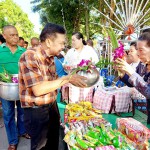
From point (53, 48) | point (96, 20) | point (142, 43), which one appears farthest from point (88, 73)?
point (96, 20)

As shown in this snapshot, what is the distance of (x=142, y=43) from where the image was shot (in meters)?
1.87

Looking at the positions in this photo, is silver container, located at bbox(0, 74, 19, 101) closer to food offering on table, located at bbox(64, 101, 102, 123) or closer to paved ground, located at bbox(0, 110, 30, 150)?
food offering on table, located at bbox(64, 101, 102, 123)

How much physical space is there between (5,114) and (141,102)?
1.99 meters

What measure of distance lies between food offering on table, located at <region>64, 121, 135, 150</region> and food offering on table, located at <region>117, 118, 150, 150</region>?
0.08 metres

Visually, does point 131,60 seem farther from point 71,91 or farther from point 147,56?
point 147,56

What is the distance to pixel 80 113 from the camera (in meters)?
2.68

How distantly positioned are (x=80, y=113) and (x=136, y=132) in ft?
2.62

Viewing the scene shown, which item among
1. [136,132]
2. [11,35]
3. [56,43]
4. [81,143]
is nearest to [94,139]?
[81,143]

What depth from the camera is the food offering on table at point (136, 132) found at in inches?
77.6

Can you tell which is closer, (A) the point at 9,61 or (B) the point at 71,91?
(A) the point at 9,61

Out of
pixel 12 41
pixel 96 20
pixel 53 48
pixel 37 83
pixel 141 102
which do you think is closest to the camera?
pixel 37 83

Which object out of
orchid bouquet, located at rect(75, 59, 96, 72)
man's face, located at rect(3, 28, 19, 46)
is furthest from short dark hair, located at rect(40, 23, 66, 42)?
man's face, located at rect(3, 28, 19, 46)

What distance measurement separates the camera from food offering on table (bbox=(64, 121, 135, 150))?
191 centimetres

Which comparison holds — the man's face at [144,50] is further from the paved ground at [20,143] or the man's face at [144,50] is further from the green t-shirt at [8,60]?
the paved ground at [20,143]
